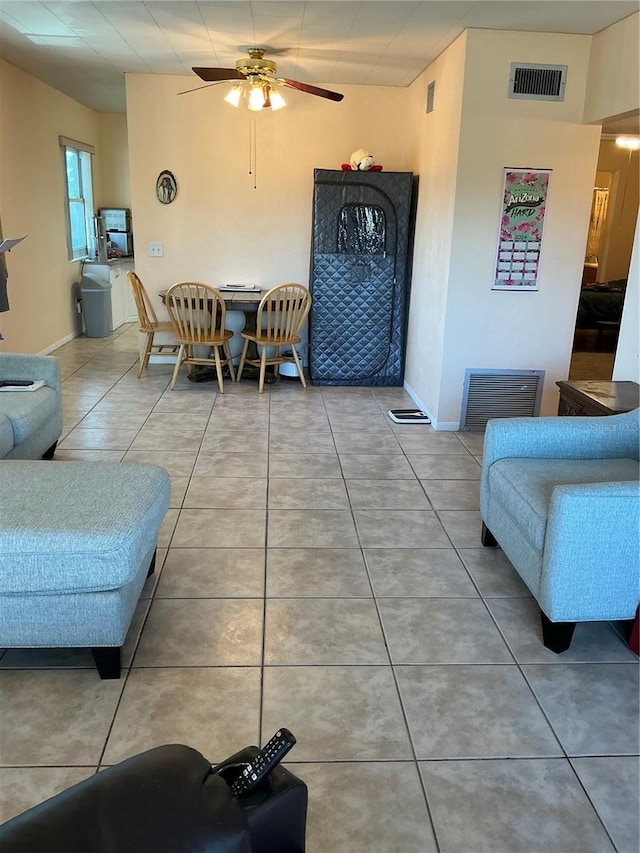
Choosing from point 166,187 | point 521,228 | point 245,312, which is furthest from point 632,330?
point 166,187

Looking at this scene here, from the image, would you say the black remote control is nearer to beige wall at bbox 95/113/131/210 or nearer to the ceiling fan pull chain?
the ceiling fan pull chain

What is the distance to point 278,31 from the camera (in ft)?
13.0

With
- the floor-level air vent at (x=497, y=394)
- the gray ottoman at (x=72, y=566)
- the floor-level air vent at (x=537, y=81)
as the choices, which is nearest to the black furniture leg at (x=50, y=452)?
the gray ottoman at (x=72, y=566)

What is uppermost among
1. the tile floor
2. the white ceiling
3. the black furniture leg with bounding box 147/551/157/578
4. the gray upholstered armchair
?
the white ceiling

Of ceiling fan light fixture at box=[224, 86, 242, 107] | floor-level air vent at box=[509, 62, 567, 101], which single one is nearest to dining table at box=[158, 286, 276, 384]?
ceiling fan light fixture at box=[224, 86, 242, 107]

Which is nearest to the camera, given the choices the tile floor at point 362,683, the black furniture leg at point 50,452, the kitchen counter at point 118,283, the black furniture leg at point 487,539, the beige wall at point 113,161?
the tile floor at point 362,683

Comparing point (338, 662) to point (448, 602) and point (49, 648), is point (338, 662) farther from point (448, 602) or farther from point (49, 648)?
point (49, 648)

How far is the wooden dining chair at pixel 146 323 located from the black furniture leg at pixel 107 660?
382 centimetres

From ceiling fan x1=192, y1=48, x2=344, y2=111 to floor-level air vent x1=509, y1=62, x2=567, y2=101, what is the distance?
111cm

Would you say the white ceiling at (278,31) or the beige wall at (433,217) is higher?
the white ceiling at (278,31)

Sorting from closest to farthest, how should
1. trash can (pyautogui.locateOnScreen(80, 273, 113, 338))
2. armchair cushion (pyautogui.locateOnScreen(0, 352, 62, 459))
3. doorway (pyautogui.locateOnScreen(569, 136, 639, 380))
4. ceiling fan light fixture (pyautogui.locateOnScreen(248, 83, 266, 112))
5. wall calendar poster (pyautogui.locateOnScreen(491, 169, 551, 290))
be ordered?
armchair cushion (pyautogui.locateOnScreen(0, 352, 62, 459)), wall calendar poster (pyautogui.locateOnScreen(491, 169, 551, 290)), ceiling fan light fixture (pyautogui.locateOnScreen(248, 83, 266, 112)), trash can (pyautogui.locateOnScreen(80, 273, 113, 338)), doorway (pyautogui.locateOnScreen(569, 136, 639, 380))

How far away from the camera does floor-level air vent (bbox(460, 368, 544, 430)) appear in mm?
4461

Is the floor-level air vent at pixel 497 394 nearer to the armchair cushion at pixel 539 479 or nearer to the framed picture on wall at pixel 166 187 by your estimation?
the armchair cushion at pixel 539 479

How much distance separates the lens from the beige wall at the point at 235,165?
548cm
